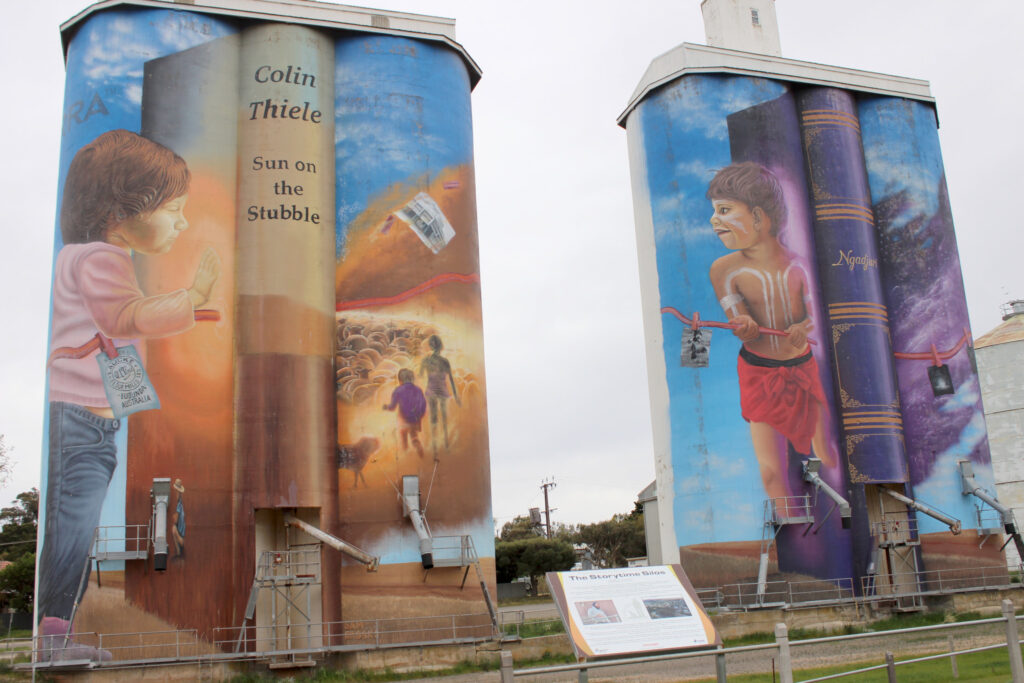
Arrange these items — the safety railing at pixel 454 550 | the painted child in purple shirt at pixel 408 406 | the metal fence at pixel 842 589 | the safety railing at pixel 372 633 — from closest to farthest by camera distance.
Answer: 1. the safety railing at pixel 372 633
2. the safety railing at pixel 454 550
3. the painted child in purple shirt at pixel 408 406
4. the metal fence at pixel 842 589

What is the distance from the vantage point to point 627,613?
14391 mm

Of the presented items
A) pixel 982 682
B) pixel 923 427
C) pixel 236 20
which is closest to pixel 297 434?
pixel 236 20

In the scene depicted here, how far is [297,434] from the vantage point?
3083 centimetres

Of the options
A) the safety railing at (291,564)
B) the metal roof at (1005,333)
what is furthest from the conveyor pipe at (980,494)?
the metal roof at (1005,333)

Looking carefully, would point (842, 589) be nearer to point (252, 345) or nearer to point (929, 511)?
point (929, 511)

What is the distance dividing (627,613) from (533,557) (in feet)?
169

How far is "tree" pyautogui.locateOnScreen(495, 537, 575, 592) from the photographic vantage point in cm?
6494

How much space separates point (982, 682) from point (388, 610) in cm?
1854

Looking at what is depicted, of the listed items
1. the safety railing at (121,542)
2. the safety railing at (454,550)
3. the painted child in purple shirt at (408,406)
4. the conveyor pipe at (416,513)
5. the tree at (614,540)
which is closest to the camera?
the safety railing at (121,542)

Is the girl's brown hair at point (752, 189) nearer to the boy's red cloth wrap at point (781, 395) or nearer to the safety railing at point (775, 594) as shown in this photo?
the boy's red cloth wrap at point (781, 395)

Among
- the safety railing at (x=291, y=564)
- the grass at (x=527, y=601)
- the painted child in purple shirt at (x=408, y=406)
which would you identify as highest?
the painted child in purple shirt at (x=408, y=406)

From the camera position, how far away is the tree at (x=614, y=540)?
251 feet

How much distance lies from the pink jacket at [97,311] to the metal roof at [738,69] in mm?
21449

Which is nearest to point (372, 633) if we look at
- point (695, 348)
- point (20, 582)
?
point (695, 348)
